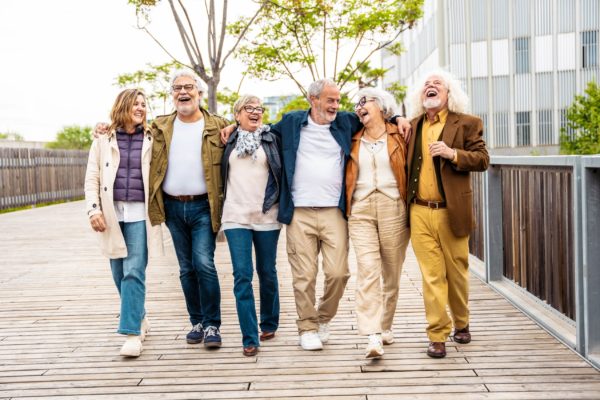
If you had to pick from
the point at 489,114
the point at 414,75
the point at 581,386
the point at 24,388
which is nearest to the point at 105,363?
the point at 24,388

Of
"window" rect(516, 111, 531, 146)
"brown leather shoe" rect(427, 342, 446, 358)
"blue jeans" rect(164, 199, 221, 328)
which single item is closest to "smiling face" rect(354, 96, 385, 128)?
"blue jeans" rect(164, 199, 221, 328)

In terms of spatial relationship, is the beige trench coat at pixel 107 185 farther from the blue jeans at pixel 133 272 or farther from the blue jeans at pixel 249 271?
the blue jeans at pixel 249 271

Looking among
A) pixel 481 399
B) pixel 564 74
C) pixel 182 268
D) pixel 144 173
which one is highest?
pixel 564 74

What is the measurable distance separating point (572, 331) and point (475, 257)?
3.70 meters

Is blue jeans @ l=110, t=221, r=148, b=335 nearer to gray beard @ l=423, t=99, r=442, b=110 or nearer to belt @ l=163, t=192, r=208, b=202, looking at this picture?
belt @ l=163, t=192, r=208, b=202

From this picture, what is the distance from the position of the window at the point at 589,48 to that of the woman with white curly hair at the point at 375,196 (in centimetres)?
3159

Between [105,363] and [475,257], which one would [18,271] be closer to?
[105,363]

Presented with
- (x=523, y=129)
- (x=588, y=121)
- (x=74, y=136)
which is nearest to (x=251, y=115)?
(x=588, y=121)

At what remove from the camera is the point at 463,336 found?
16.6ft

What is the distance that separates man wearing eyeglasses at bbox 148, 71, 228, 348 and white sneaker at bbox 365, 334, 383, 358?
3.70 ft

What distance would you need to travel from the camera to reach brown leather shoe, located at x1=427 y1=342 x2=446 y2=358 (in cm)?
468

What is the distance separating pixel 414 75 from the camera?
43406 mm

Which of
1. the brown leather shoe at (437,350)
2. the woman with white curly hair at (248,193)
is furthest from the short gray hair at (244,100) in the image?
the brown leather shoe at (437,350)

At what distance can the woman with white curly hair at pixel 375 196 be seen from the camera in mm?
4770
